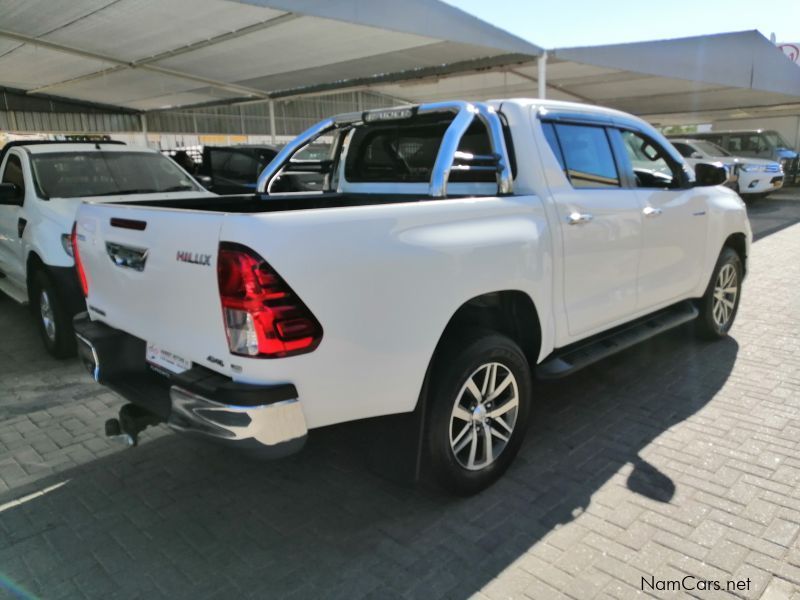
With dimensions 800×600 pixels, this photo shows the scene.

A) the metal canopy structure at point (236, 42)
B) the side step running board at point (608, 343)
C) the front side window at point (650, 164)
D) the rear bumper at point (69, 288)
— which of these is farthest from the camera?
the metal canopy structure at point (236, 42)

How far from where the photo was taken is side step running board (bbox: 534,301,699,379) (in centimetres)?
342

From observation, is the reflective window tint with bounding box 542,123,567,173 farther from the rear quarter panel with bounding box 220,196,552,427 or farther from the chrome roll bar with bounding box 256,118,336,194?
the chrome roll bar with bounding box 256,118,336,194

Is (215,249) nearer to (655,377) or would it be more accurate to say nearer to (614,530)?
(614,530)

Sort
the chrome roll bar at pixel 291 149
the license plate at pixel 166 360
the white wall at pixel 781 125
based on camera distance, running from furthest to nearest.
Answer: the white wall at pixel 781 125 < the chrome roll bar at pixel 291 149 < the license plate at pixel 166 360

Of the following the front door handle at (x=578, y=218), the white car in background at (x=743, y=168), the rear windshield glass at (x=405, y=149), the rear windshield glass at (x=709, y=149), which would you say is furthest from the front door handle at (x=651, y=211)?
the rear windshield glass at (x=709, y=149)

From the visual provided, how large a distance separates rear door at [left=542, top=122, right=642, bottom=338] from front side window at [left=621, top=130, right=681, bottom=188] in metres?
0.50

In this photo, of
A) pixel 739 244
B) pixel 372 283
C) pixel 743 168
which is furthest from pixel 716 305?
pixel 743 168

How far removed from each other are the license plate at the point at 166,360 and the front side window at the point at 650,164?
3351mm

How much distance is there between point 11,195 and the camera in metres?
5.44

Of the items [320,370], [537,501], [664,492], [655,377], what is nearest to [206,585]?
[320,370]

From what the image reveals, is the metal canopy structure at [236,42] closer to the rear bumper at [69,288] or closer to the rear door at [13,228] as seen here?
the rear door at [13,228]

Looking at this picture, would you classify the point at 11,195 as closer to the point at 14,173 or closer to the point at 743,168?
the point at 14,173

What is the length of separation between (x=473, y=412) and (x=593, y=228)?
1354mm

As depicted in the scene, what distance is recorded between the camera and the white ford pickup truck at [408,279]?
86.5 inches
